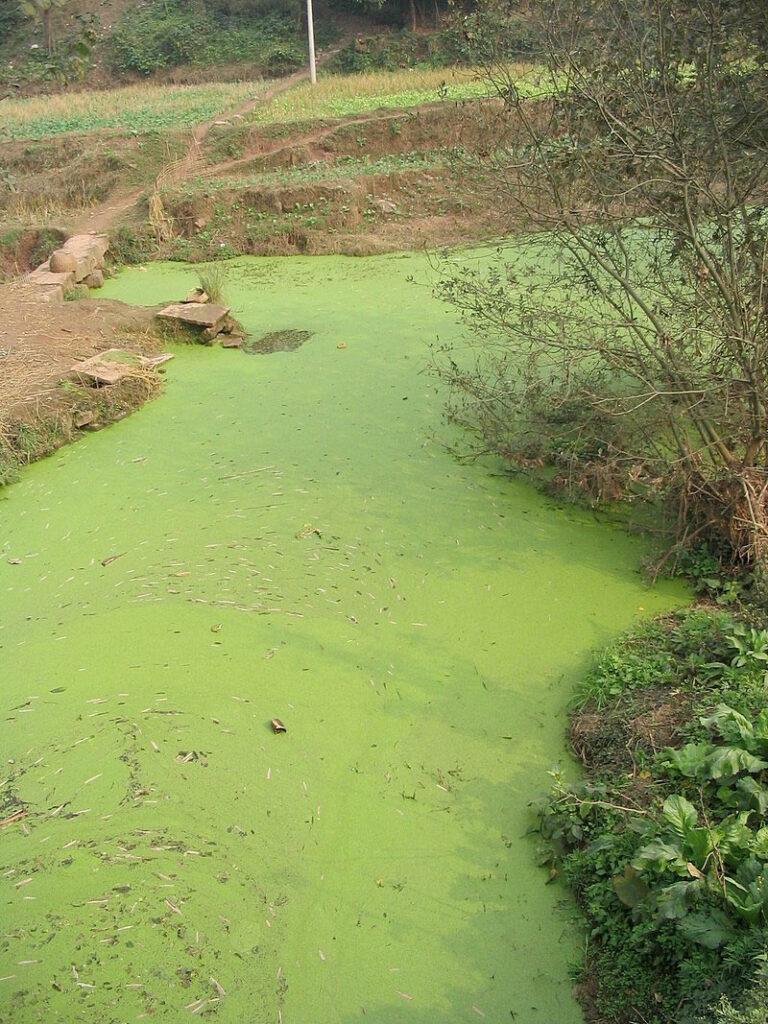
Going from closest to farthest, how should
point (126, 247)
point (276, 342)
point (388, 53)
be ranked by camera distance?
point (276, 342)
point (126, 247)
point (388, 53)

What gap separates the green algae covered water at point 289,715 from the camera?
7.66 feet

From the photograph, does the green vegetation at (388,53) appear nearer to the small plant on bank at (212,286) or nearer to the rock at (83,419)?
the small plant on bank at (212,286)

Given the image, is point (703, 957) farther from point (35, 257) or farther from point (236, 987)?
point (35, 257)

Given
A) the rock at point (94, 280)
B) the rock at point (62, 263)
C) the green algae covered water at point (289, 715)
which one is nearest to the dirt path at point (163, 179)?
the rock at point (94, 280)

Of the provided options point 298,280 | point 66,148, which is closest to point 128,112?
point 66,148

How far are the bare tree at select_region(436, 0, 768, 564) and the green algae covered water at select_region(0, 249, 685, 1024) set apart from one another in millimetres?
505

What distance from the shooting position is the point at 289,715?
3.17 metres

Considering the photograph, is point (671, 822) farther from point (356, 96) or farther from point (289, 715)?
point (356, 96)

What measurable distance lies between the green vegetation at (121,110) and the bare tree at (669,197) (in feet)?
34.4

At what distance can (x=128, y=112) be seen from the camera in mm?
15328

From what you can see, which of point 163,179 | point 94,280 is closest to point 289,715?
point 94,280

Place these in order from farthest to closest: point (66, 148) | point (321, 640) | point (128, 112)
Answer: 1. point (128, 112)
2. point (66, 148)
3. point (321, 640)

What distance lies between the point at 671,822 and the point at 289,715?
139cm

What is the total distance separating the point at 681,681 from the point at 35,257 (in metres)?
9.40
